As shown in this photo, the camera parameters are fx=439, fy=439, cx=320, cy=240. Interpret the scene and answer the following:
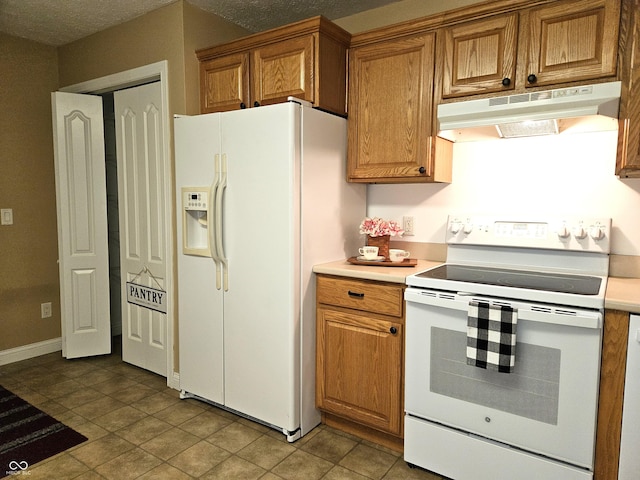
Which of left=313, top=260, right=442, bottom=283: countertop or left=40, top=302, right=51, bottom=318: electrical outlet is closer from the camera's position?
left=313, top=260, right=442, bottom=283: countertop

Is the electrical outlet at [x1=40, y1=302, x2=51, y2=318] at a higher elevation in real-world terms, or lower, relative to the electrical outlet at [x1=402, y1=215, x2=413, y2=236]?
lower

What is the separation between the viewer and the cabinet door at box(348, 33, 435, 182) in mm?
2318

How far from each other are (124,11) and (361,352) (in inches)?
105

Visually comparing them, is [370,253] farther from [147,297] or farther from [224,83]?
[147,297]

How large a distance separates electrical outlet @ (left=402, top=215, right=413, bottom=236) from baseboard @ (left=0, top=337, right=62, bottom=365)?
307 centimetres

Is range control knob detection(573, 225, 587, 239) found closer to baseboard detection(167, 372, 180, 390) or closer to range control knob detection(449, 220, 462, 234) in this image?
range control knob detection(449, 220, 462, 234)

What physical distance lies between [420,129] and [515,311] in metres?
1.07

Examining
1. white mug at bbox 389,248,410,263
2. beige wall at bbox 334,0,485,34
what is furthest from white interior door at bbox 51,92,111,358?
white mug at bbox 389,248,410,263

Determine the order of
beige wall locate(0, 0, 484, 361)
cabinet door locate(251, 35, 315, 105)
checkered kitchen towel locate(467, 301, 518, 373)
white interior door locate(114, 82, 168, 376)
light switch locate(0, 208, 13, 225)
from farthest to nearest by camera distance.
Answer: light switch locate(0, 208, 13, 225)
white interior door locate(114, 82, 168, 376)
beige wall locate(0, 0, 484, 361)
cabinet door locate(251, 35, 315, 105)
checkered kitchen towel locate(467, 301, 518, 373)

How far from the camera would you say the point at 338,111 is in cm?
256

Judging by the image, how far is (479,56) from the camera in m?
2.14

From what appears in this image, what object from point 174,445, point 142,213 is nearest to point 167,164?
point 142,213

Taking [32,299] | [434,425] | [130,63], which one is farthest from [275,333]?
[32,299]

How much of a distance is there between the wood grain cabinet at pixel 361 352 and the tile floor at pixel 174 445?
7.7 inches
